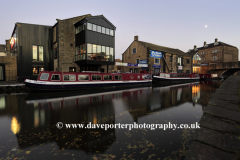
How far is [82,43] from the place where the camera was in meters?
20.4

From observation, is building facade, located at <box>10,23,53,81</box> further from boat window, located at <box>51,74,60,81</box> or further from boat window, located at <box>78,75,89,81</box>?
boat window, located at <box>78,75,89,81</box>

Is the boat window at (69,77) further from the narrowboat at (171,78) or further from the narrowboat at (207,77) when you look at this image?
the narrowboat at (207,77)

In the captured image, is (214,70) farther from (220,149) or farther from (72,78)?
(220,149)

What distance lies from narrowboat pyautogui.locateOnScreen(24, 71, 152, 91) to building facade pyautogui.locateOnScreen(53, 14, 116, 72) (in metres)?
3.80

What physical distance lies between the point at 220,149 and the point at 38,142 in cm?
500

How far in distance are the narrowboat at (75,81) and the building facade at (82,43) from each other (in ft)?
12.5

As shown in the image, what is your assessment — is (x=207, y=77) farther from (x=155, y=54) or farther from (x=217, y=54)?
(x=155, y=54)

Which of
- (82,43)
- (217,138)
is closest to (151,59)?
(82,43)

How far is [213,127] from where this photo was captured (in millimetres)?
4148

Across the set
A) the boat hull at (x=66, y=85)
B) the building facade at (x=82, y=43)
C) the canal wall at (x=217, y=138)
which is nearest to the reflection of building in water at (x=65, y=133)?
the canal wall at (x=217, y=138)

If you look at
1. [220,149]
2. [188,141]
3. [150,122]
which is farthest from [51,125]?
[220,149]

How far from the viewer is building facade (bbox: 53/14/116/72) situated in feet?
66.2

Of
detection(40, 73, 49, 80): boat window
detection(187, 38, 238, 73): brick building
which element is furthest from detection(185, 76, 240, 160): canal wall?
detection(187, 38, 238, 73): brick building

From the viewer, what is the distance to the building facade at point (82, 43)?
2019cm
